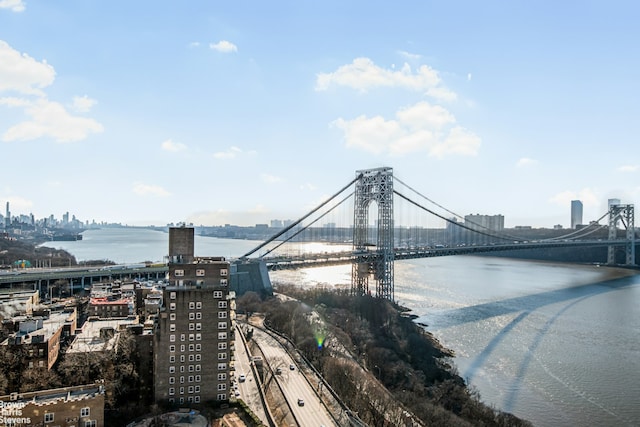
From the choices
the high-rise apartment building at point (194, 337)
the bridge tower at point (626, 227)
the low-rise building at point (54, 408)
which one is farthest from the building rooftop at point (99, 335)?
the bridge tower at point (626, 227)

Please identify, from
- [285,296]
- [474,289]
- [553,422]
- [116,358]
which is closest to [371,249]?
[285,296]

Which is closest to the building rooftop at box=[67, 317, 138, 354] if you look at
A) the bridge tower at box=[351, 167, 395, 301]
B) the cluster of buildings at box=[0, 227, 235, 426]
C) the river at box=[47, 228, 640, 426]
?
the cluster of buildings at box=[0, 227, 235, 426]

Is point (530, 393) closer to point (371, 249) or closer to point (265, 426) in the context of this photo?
point (265, 426)

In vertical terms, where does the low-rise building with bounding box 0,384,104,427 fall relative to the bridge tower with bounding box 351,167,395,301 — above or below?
below

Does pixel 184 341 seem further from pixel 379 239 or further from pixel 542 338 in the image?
pixel 379 239

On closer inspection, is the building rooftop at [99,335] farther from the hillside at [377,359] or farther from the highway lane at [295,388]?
the hillside at [377,359]

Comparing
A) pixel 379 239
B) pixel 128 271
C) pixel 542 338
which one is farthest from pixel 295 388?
pixel 128 271

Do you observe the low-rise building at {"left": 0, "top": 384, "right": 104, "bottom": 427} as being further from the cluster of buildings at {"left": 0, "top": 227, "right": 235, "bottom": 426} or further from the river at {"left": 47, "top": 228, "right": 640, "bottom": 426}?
the river at {"left": 47, "top": 228, "right": 640, "bottom": 426}
